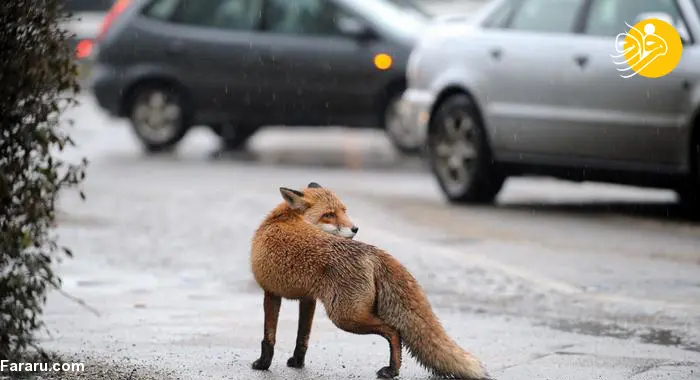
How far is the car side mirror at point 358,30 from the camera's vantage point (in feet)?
60.9

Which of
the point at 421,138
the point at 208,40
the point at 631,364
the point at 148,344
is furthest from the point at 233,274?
the point at 208,40

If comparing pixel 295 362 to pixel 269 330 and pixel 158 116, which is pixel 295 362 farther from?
pixel 158 116

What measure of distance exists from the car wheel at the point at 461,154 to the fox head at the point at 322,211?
7.27 m

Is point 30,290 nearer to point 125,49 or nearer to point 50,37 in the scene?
point 50,37

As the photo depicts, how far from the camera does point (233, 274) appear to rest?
10.4 meters

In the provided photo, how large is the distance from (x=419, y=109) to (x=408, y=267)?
13.9 ft

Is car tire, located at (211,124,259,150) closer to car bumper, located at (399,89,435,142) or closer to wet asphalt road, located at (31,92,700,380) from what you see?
wet asphalt road, located at (31,92,700,380)

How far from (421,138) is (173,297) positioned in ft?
18.9

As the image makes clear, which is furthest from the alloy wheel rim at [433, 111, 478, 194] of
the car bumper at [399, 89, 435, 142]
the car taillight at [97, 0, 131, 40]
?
the car taillight at [97, 0, 131, 40]

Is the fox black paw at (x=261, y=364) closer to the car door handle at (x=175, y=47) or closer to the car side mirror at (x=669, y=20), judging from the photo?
the car side mirror at (x=669, y=20)

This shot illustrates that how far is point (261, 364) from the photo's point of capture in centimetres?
684

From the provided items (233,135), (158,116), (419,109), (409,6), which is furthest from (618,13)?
(233,135)

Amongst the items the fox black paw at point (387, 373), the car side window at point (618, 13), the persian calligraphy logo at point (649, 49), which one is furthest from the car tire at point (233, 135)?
the fox black paw at point (387, 373)

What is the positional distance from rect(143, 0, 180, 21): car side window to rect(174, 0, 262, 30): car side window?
0.25 feet
